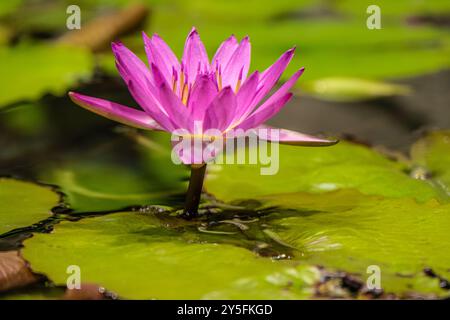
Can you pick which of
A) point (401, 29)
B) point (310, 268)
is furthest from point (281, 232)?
point (401, 29)

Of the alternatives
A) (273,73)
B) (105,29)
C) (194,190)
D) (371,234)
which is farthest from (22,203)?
(105,29)

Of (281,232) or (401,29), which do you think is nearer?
(281,232)

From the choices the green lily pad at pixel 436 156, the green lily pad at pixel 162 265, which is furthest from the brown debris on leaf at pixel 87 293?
the green lily pad at pixel 436 156

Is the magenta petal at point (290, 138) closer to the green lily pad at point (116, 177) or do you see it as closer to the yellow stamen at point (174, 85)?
the yellow stamen at point (174, 85)

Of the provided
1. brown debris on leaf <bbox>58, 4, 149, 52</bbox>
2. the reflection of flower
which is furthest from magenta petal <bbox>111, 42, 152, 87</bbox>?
brown debris on leaf <bbox>58, 4, 149, 52</bbox>

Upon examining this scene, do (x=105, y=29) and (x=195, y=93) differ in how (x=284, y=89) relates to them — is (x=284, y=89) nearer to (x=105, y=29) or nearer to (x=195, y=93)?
(x=195, y=93)
